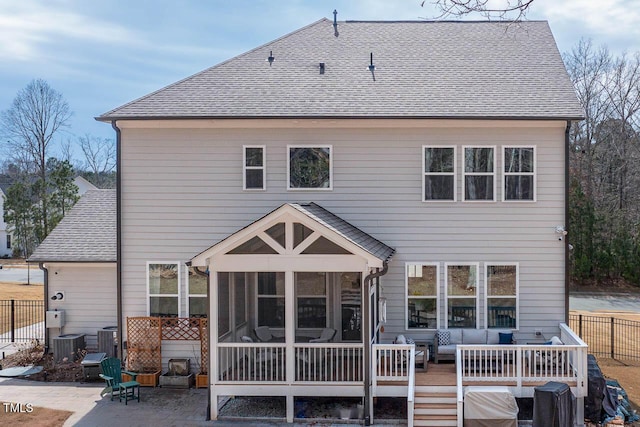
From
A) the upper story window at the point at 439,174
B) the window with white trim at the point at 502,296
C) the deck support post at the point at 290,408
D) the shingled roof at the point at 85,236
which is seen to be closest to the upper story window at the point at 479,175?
the upper story window at the point at 439,174

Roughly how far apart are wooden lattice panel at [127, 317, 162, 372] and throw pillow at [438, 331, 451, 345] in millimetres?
6522

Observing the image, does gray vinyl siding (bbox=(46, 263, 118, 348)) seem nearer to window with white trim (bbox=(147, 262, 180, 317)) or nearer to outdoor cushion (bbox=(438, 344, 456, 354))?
window with white trim (bbox=(147, 262, 180, 317))

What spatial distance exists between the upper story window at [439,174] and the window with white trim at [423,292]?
65.1 inches

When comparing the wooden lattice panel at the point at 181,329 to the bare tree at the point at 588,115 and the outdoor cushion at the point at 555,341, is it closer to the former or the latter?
the outdoor cushion at the point at 555,341

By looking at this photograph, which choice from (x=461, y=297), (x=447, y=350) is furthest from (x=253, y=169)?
(x=447, y=350)

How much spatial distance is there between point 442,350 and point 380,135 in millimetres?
5081

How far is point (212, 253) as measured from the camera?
10.4 m

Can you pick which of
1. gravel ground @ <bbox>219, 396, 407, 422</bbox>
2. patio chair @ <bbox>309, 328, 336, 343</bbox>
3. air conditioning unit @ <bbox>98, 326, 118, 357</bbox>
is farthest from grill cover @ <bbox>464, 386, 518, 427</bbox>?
air conditioning unit @ <bbox>98, 326, 118, 357</bbox>

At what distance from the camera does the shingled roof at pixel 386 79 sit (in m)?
12.7

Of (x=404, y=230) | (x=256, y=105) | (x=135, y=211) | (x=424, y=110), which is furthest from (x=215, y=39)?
(x=404, y=230)

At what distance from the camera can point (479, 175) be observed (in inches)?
504

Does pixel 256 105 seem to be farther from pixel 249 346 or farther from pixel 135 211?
pixel 249 346

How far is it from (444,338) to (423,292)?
1.14m

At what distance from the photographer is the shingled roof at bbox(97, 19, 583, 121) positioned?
41.6ft
